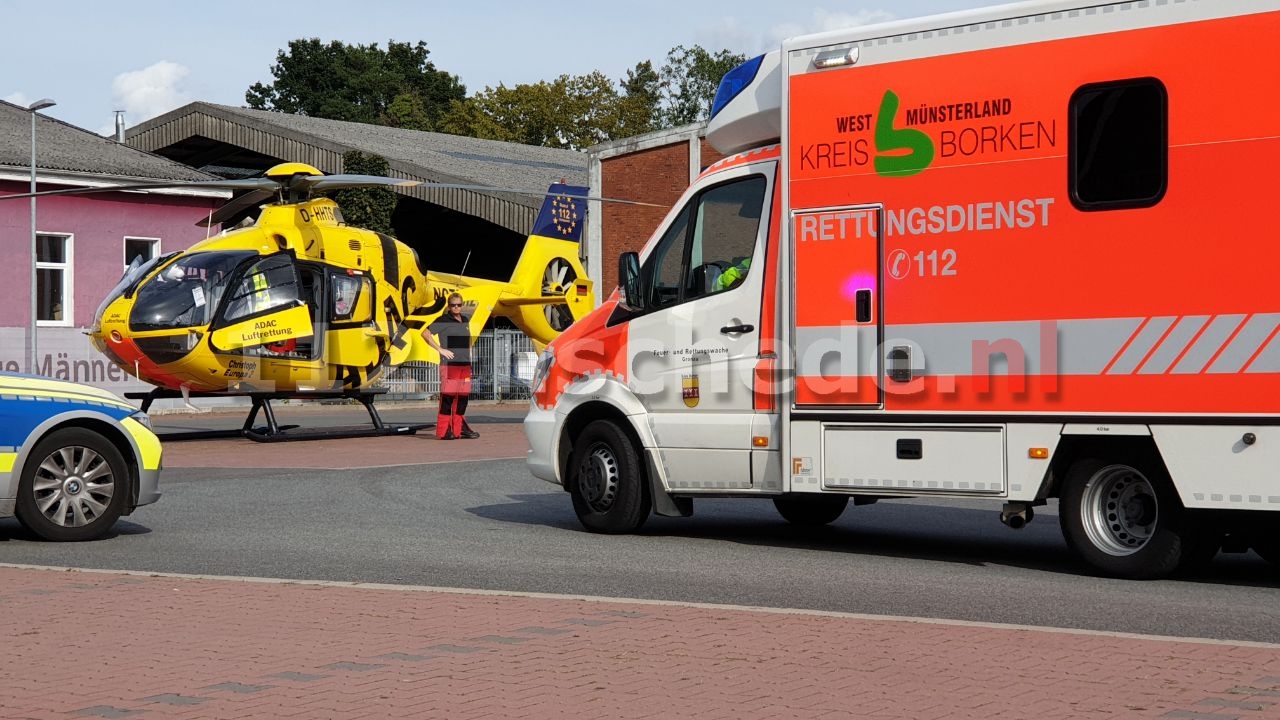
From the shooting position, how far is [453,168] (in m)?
44.1

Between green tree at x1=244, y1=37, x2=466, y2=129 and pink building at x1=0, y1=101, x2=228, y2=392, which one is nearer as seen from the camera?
pink building at x1=0, y1=101, x2=228, y2=392

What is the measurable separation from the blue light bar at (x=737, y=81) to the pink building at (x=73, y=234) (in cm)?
2221

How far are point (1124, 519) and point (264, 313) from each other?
14798 millimetres

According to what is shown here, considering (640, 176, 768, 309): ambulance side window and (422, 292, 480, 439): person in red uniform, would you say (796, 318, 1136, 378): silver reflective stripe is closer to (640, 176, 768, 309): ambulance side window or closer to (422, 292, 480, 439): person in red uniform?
(640, 176, 768, 309): ambulance side window

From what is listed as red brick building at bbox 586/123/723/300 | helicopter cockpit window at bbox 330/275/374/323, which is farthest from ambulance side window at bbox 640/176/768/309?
red brick building at bbox 586/123/723/300

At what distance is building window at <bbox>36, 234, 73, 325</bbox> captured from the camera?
31.9 meters

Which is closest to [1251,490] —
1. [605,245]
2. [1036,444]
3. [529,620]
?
[1036,444]

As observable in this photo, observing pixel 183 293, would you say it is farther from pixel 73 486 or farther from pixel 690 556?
pixel 690 556

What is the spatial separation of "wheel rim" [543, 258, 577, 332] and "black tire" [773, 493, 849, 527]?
1422 centimetres

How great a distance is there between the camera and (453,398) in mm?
23219

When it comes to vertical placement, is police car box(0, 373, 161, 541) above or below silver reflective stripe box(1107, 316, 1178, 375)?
below

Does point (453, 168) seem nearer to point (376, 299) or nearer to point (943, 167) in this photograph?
point (376, 299)

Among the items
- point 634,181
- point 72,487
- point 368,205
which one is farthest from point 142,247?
point 72,487

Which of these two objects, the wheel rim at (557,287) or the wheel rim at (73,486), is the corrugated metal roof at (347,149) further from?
the wheel rim at (73,486)
